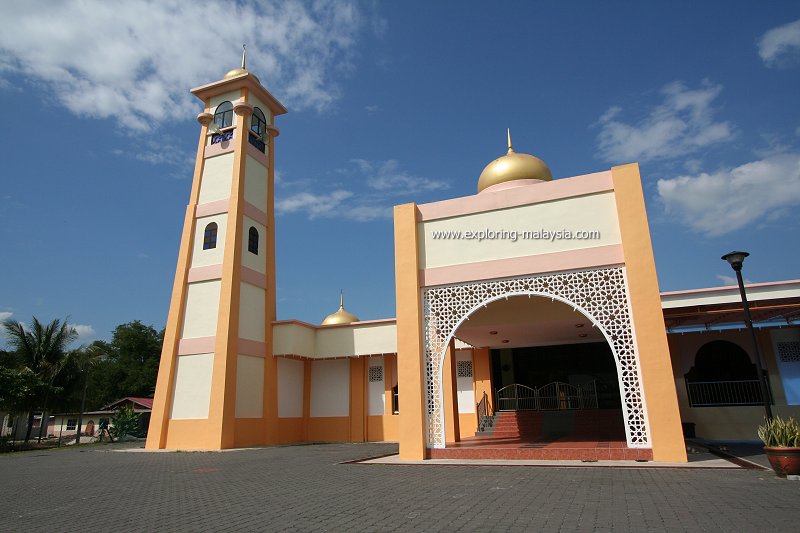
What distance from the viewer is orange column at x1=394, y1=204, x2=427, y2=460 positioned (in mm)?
10469

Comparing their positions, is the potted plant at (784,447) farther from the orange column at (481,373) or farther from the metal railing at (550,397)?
the orange column at (481,373)

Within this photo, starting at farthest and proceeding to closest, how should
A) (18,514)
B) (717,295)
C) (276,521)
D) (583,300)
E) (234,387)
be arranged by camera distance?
(234,387), (717,295), (583,300), (18,514), (276,521)

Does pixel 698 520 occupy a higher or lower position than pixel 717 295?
lower

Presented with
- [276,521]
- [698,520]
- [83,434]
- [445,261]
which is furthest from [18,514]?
[83,434]

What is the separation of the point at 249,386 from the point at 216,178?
7.51m

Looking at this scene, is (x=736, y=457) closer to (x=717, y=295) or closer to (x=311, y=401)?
(x=717, y=295)

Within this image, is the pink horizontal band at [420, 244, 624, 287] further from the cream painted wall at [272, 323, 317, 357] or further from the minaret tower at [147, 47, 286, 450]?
the minaret tower at [147, 47, 286, 450]

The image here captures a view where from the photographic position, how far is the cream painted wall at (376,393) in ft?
58.5

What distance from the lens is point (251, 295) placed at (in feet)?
56.1

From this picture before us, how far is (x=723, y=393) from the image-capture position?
528 inches

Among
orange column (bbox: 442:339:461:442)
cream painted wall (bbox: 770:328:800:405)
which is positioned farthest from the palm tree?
cream painted wall (bbox: 770:328:800:405)

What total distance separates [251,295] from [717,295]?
45.0 feet

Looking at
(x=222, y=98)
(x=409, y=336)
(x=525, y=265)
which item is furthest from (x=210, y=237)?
(x=525, y=265)

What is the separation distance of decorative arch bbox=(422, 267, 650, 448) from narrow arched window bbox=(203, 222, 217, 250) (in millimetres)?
9175
